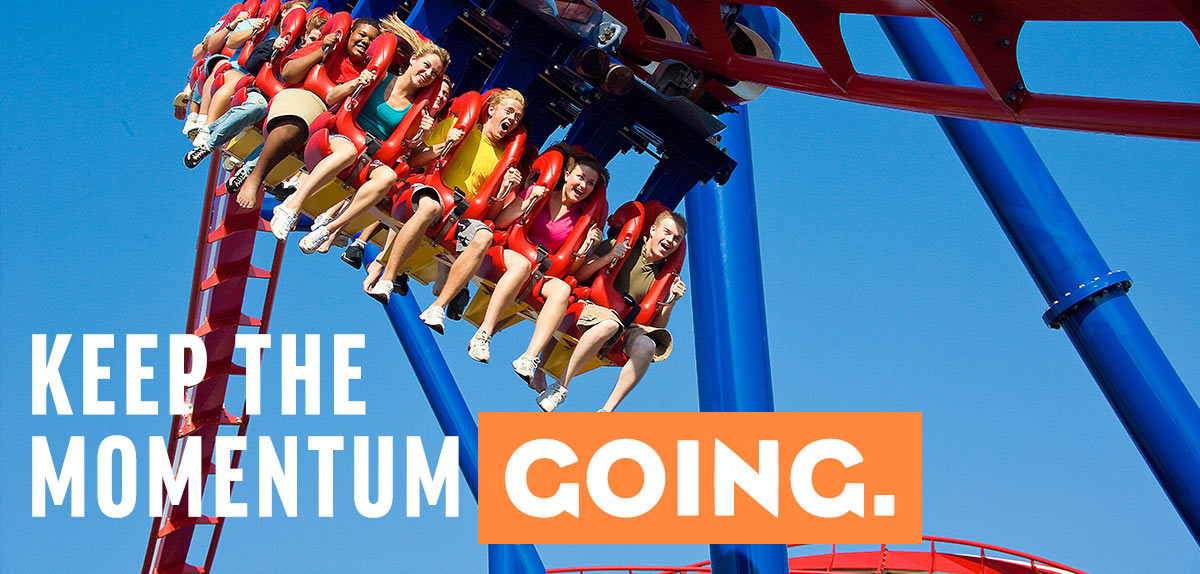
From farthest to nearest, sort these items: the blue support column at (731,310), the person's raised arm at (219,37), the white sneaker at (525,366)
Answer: the person's raised arm at (219,37) → the blue support column at (731,310) → the white sneaker at (525,366)

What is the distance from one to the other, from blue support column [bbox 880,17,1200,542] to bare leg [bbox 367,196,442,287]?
67.2 inches

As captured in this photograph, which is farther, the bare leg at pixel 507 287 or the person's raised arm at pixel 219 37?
the person's raised arm at pixel 219 37

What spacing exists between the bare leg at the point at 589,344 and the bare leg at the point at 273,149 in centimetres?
120

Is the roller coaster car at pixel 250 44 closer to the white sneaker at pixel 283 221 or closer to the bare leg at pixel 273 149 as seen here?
the bare leg at pixel 273 149

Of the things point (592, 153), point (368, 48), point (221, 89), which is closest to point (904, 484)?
point (592, 153)

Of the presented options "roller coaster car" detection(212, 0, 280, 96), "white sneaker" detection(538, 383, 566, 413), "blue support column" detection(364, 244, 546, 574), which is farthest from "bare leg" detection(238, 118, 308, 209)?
"blue support column" detection(364, 244, 546, 574)

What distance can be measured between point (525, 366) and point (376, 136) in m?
0.97

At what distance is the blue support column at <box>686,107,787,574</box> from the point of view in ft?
16.7

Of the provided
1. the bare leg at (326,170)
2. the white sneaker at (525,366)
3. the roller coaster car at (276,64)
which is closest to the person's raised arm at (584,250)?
the white sneaker at (525,366)

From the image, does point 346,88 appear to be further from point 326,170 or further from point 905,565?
point 905,565

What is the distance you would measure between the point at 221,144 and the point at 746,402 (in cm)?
207

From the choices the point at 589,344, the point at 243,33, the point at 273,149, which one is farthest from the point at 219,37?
the point at 589,344

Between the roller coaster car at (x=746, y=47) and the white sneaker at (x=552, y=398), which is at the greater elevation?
the roller coaster car at (x=746, y=47)

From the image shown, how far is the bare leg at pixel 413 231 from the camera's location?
4.68 metres
